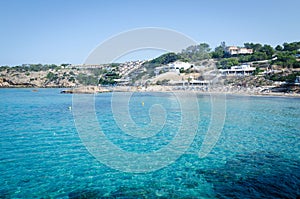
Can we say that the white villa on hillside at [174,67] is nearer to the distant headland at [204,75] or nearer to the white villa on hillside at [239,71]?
the distant headland at [204,75]

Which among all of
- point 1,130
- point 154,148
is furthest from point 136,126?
point 1,130

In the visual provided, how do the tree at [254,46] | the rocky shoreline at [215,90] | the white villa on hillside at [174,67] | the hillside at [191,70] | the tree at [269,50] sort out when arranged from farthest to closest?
the tree at [254,46] → the white villa on hillside at [174,67] → the tree at [269,50] → the hillside at [191,70] → the rocky shoreline at [215,90]

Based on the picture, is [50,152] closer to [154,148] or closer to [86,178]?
[86,178]

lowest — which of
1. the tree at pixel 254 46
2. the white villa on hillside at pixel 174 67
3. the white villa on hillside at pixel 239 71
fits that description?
the white villa on hillside at pixel 239 71

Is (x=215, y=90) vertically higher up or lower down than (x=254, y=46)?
lower down

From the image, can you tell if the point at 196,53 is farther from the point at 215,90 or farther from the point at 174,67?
the point at 215,90

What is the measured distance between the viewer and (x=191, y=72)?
→ 2761 inches

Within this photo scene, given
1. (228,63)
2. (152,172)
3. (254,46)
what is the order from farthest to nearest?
(254,46) < (228,63) < (152,172)

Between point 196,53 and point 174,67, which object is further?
point 196,53

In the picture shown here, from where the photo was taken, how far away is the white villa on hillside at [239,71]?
59.7 meters

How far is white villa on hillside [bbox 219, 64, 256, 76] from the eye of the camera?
59.7 m

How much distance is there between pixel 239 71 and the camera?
6103 cm

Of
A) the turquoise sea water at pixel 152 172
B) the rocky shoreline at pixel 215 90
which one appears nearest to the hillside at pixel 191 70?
the rocky shoreline at pixel 215 90

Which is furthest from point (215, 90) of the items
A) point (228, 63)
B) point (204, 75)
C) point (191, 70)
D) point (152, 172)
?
point (152, 172)
